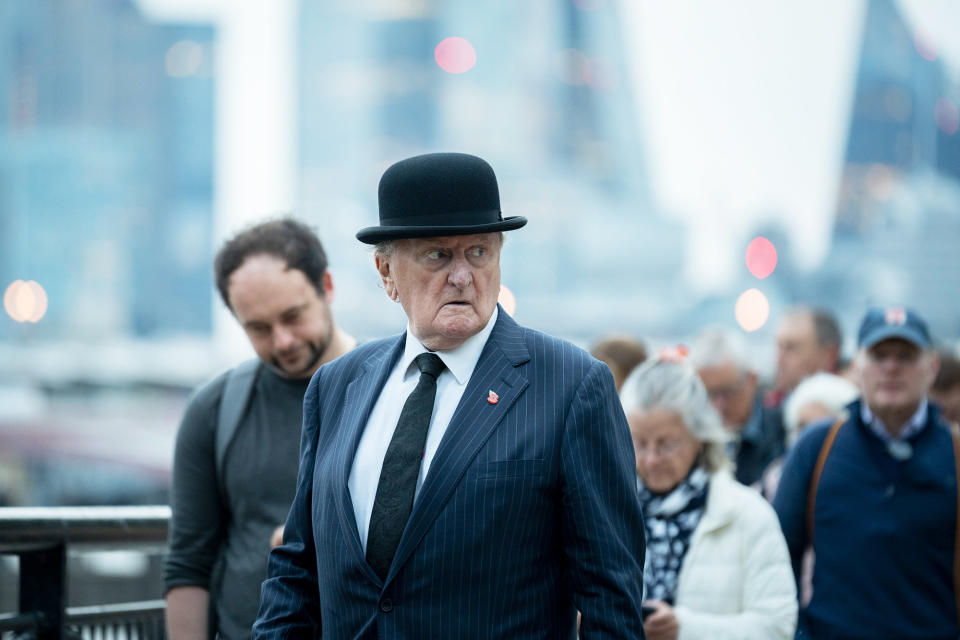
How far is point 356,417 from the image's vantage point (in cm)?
222

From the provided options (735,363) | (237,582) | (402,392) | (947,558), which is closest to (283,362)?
(237,582)

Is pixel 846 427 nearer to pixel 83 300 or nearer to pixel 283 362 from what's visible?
pixel 283 362

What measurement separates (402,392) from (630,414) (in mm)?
1133

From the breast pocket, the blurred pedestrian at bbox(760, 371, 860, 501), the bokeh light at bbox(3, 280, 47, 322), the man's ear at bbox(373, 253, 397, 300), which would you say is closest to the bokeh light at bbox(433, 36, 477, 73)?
the bokeh light at bbox(3, 280, 47, 322)

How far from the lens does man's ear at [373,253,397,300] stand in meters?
2.28

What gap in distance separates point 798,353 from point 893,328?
8.04 ft

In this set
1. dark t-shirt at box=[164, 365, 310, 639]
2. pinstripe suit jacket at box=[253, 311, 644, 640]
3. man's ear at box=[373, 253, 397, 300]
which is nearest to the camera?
pinstripe suit jacket at box=[253, 311, 644, 640]

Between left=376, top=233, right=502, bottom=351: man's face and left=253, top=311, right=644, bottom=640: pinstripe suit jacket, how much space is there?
88 millimetres

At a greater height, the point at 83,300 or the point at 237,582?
the point at 237,582

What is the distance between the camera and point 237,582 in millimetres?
2881

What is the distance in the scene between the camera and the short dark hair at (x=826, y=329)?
609 centimetres

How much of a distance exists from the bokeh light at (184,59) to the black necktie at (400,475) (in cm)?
15592

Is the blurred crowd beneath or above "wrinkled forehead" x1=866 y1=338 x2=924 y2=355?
beneath

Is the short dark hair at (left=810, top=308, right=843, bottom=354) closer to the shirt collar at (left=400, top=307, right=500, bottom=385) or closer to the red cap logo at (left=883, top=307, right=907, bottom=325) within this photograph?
the red cap logo at (left=883, top=307, right=907, bottom=325)
